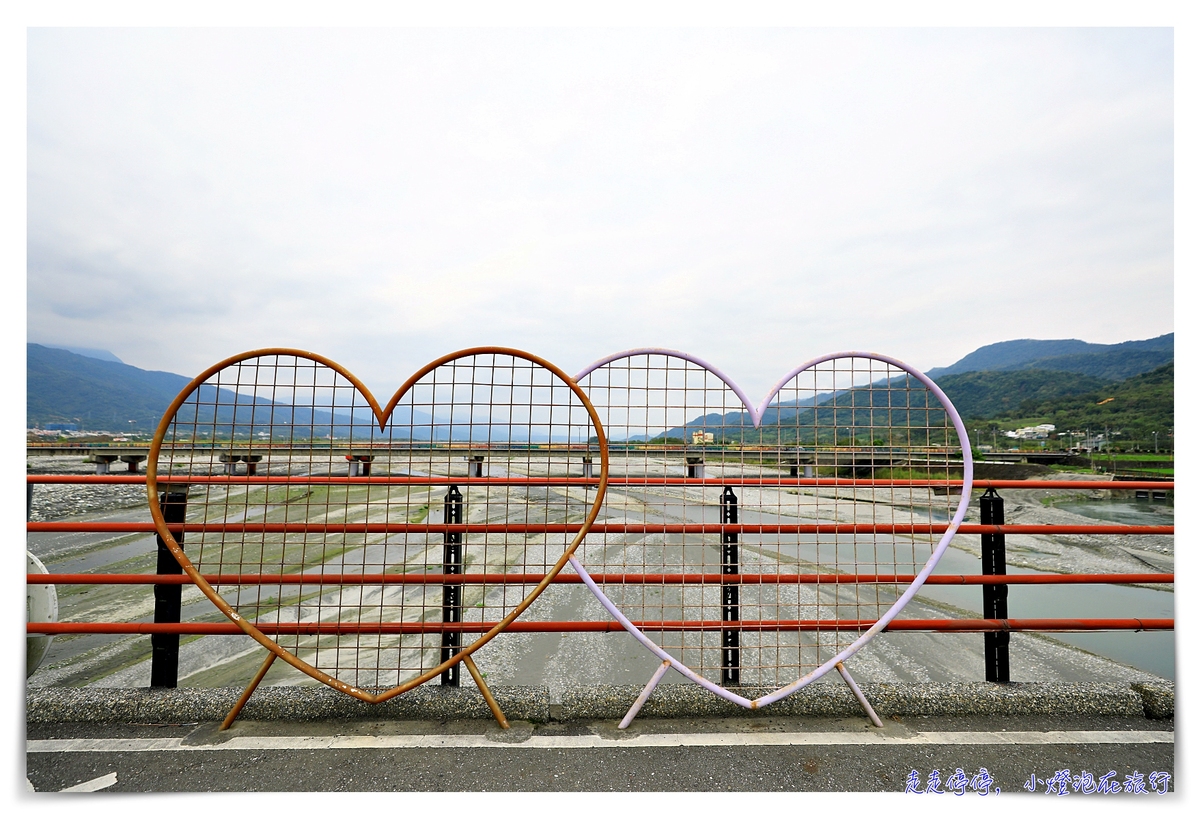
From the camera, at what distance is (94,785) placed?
2154 mm

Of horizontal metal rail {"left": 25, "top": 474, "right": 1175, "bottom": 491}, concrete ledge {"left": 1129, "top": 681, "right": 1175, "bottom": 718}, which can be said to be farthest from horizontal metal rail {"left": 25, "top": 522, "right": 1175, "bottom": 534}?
concrete ledge {"left": 1129, "top": 681, "right": 1175, "bottom": 718}

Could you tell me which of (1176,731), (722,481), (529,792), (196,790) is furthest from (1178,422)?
(196,790)

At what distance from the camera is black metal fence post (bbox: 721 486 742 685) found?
267cm

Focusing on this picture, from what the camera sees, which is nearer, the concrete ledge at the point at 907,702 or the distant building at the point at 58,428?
the concrete ledge at the point at 907,702

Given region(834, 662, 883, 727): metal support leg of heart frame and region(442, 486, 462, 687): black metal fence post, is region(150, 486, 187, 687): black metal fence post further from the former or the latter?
region(834, 662, 883, 727): metal support leg of heart frame

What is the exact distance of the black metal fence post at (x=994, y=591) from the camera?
2.78 meters

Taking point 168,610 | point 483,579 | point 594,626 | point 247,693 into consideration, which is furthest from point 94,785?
point 594,626

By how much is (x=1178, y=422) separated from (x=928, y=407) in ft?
6.61

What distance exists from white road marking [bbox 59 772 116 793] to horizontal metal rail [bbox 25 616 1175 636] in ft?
2.04

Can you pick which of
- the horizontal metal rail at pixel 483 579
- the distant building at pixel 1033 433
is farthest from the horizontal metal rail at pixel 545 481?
the distant building at pixel 1033 433

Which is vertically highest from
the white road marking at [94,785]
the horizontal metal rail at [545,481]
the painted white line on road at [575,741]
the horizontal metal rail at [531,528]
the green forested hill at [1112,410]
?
the green forested hill at [1112,410]

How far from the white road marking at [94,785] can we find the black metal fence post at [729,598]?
291 centimetres

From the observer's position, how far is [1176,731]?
2.53 meters

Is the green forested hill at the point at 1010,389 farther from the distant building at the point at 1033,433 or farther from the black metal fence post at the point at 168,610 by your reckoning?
the black metal fence post at the point at 168,610
